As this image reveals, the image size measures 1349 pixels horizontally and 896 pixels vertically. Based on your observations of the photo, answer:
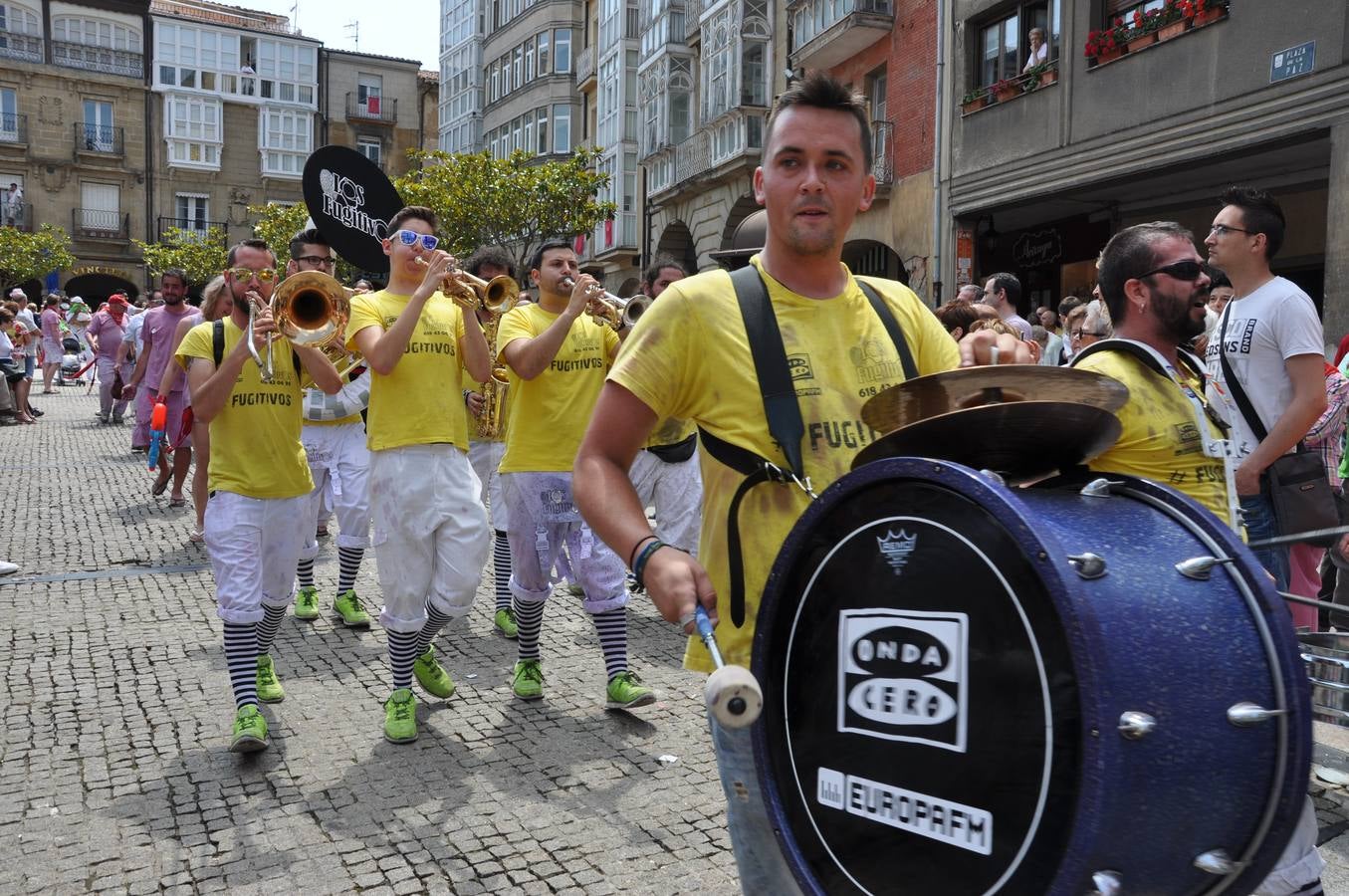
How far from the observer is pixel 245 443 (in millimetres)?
4855

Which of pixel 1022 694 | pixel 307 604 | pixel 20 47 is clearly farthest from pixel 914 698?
pixel 20 47

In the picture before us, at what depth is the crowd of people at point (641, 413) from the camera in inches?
88.2

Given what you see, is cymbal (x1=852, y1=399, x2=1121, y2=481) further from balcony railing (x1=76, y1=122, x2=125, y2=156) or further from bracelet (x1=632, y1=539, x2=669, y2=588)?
balcony railing (x1=76, y1=122, x2=125, y2=156)

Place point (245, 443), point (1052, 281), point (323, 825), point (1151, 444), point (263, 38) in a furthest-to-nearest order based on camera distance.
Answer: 1. point (263, 38)
2. point (1052, 281)
3. point (245, 443)
4. point (323, 825)
5. point (1151, 444)

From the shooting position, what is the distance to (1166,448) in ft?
9.32

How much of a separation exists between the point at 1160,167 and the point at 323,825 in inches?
508

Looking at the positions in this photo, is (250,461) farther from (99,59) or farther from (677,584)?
(99,59)

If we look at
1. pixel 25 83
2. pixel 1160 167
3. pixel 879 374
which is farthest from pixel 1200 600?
pixel 25 83

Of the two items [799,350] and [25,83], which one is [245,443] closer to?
[799,350]

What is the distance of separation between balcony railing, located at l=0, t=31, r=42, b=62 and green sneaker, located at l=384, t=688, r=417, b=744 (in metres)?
57.8

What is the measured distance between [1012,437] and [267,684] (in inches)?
170

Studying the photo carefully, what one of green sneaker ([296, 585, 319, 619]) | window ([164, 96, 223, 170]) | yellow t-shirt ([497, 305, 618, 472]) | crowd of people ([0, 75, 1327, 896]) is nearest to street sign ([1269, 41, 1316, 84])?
crowd of people ([0, 75, 1327, 896])

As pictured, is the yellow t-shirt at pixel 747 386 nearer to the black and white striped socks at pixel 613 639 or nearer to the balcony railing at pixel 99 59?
the black and white striped socks at pixel 613 639

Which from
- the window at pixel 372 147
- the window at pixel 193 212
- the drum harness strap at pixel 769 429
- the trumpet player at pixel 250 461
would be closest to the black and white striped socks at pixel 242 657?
the trumpet player at pixel 250 461
